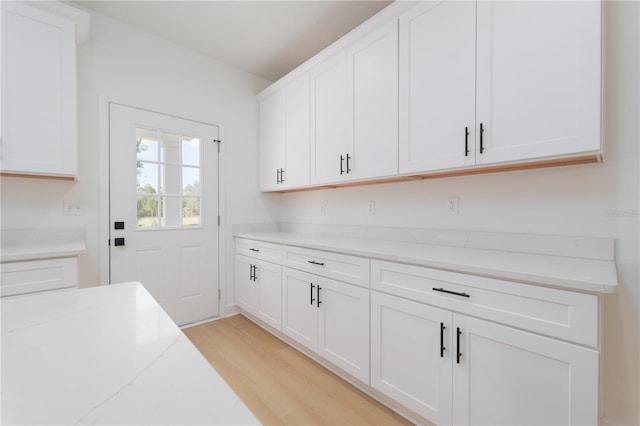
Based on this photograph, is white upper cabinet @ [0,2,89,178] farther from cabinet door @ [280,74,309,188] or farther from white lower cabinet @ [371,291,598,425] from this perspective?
white lower cabinet @ [371,291,598,425]

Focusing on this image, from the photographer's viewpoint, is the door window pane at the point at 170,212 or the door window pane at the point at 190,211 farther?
the door window pane at the point at 190,211

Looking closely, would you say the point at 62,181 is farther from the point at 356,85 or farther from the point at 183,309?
the point at 356,85

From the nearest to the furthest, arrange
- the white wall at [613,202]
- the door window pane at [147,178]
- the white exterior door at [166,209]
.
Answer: the white wall at [613,202] < the white exterior door at [166,209] < the door window pane at [147,178]

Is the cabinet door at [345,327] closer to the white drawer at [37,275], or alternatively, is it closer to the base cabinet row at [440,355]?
the base cabinet row at [440,355]

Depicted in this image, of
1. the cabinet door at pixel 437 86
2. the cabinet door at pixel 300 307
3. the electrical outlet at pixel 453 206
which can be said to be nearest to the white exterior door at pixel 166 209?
the cabinet door at pixel 300 307

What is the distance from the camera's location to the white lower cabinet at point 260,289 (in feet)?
8.02

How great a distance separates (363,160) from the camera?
2.08 meters

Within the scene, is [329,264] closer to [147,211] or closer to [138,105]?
[147,211]

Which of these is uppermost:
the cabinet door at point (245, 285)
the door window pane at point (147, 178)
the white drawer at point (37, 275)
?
the door window pane at point (147, 178)

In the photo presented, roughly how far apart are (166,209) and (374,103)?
211 centimetres

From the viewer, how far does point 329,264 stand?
1947 mm

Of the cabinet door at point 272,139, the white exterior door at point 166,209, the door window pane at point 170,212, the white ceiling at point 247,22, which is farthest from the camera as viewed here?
the cabinet door at point 272,139

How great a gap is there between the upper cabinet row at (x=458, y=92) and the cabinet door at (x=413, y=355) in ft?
2.77

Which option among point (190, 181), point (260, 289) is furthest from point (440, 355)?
point (190, 181)
